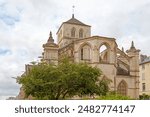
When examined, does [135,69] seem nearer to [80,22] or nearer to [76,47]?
[76,47]

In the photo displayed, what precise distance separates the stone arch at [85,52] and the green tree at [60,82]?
47.1 ft

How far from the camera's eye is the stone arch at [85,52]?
151 ft

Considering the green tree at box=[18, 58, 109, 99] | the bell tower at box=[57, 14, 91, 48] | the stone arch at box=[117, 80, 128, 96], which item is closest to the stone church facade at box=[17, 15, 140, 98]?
the stone arch at box=[117, 80, 128, 96]

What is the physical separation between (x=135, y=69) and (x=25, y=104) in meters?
46.3

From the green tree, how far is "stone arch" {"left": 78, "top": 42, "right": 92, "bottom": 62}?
566 inches

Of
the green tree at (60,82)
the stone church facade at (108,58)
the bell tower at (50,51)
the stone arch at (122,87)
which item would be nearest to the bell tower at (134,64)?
the stone church facade at (108,58)

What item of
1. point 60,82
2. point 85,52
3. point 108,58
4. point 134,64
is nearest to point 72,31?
point 85,52

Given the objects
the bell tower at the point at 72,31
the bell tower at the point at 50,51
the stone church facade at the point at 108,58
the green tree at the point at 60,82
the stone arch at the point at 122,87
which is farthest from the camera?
the bell tower at the point at 72,31

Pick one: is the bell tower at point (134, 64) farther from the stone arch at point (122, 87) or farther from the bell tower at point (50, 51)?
the bell tower at point (50, 51)

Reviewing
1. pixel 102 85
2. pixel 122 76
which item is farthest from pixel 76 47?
pixel 102 85

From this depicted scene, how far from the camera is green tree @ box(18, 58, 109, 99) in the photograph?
27645 millimetres

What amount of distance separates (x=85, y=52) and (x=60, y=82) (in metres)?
24.5

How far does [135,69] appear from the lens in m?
50.2

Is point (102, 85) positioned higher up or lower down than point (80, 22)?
lower down
